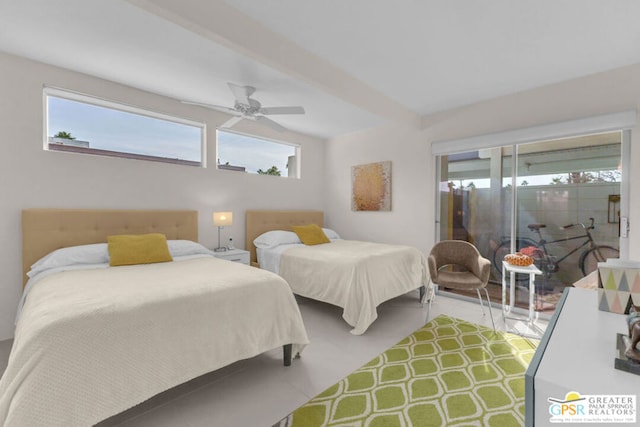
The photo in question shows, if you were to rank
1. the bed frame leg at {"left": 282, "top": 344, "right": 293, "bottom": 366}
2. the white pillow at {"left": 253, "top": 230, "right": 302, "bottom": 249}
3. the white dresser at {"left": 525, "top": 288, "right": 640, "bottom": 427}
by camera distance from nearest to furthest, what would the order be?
1. the white dresser at {"left": 525, "top": 288, "right": 640, "bottom": 427}
2. the bed frame leg at {"left": 282, "top": 344, "right": 293, "bottom": 366}
3. the white pillow at {"left": 253, "top": 230, "right": 302, "bottom": 249}

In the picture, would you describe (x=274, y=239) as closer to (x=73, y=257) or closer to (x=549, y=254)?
(x=73, y=257)

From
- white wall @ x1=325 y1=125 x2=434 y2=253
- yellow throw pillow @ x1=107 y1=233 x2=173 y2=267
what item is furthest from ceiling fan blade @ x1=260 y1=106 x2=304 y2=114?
white wall @ x1=325 y1=125 x2=434 y2=253

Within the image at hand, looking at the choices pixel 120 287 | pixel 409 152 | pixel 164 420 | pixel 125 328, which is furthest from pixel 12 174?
pixel 409 152

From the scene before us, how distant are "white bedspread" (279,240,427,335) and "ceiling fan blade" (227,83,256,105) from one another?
6.23ft

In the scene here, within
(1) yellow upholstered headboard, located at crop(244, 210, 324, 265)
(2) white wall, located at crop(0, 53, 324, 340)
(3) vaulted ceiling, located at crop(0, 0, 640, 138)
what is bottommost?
(1) yellow upholstered headboard, located at crop(244, 210, 324, 265)

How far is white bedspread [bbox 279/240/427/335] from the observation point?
2943 mm

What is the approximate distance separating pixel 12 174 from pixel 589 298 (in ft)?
14.8

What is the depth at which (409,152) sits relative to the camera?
14.7 feet

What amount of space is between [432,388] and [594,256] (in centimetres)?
256

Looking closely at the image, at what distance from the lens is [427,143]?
431cm

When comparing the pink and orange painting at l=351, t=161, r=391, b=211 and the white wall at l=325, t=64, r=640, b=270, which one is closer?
the white wall at l=325, t=64, r=640, b=270

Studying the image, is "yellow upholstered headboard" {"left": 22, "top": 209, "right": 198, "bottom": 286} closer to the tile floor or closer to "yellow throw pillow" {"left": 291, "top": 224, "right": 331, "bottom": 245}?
the tile floor

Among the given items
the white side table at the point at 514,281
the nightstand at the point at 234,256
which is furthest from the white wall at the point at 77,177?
the white side table at the point at 514,281

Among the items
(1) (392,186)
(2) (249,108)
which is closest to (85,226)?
(2) (249,108)
